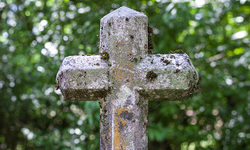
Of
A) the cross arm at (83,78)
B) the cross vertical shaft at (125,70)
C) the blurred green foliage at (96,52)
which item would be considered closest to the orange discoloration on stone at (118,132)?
the cross vertical shaft at (125,70)

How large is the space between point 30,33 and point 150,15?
1538mm

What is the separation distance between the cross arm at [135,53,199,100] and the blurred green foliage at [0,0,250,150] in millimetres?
1052

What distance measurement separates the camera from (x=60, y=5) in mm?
3096

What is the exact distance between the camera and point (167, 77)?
4.86 feet

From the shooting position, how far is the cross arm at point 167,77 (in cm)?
146

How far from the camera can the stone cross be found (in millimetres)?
1466

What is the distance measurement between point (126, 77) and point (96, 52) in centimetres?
116

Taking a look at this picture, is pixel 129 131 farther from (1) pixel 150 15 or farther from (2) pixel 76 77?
(1) pixel 150 15

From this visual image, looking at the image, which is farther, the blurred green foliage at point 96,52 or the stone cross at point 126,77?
the blurred green foliage at point 96,52

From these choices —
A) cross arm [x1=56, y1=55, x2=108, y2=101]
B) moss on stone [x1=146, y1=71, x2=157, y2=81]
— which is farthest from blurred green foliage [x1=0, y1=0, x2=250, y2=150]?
moss on stone [x1=146, y1=71, x2=157, y2=81]

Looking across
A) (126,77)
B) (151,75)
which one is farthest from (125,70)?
(151,75)

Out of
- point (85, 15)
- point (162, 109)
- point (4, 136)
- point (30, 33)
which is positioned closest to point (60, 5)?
point (85, 15)

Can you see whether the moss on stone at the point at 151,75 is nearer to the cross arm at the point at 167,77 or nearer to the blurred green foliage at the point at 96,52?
the cross arm at the point at 167,77

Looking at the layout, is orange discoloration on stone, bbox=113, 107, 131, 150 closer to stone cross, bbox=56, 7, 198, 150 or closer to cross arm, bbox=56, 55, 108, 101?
stone cross, bbox=56, 7, 198, 150
